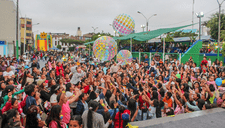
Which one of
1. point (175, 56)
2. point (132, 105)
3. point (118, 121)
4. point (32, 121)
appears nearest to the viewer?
point (32, 121)

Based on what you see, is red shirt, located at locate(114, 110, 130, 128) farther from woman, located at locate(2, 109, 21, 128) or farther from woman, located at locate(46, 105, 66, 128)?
woman, located at locate(2, 109, 21, 128)

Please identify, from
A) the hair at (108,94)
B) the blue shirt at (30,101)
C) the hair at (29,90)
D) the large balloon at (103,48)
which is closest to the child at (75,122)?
the blue shirt at (30,101)

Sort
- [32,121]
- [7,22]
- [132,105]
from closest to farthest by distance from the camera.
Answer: [32,121] → [132,105] → [7,22]

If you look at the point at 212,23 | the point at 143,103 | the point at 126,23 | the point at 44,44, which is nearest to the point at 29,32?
the point at 44,44

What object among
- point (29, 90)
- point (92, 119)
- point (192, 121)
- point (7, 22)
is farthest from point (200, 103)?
point (7, 22)

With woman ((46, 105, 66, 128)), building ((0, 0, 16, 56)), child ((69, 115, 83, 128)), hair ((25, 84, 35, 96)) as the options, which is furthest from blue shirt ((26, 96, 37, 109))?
building ((0, 0, 16, 56))

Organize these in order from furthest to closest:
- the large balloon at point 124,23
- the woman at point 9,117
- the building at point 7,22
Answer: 1. the building at point 7,22
2. the large balloon at point 124,23
3. the woman at point 9,117

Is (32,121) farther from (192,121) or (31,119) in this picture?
(192,121)

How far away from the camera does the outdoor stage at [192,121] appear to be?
4055mm

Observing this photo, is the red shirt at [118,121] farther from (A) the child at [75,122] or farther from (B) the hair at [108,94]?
(B) the hair at [108,94]

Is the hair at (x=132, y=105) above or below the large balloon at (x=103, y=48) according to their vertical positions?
below

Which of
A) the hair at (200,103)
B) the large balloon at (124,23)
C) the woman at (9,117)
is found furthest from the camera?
the large balloon at (124,23)

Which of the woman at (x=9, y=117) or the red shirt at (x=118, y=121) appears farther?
the red shirt at (x=118, y=121)

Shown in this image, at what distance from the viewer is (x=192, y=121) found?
4.33 meters
